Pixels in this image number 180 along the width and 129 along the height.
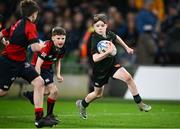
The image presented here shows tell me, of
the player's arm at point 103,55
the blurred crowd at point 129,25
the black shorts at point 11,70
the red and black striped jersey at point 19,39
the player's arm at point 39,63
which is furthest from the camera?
the blurred crowd at point 129,25

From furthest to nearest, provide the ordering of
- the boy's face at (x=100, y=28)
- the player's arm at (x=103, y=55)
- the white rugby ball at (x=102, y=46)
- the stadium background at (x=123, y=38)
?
1. the stadium background at (x=123, y=38)
2. the boy's face at (x=100, y=28)
3. the white rugby ball at (x=102, y=46)
4. the player's arm at (x=103, y=55)

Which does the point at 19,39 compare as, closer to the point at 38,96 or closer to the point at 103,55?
the point at 38,96

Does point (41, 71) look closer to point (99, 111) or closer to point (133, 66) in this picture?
point (99, 111)

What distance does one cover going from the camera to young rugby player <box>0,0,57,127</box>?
13.1 meters

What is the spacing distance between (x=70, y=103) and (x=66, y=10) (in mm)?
5723

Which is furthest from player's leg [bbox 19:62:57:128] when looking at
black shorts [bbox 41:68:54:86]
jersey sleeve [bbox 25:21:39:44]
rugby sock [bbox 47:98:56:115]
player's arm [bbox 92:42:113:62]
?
player's arm [bbox 92:42:113:62]

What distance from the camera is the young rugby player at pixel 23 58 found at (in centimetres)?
1314

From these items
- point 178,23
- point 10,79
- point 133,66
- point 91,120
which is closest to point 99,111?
point 91,120

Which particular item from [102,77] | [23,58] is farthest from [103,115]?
[23,58]

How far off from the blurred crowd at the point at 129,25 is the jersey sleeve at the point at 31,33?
9410 millimetres

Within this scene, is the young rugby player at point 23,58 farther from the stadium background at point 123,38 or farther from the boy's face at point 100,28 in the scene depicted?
the stadium background at point 123,38

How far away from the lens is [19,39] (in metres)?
13.4

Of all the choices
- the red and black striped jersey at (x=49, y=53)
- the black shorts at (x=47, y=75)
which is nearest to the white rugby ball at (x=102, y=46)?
the red and black striped jersey at (x=49, y=53)

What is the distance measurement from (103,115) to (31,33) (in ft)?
12.2
